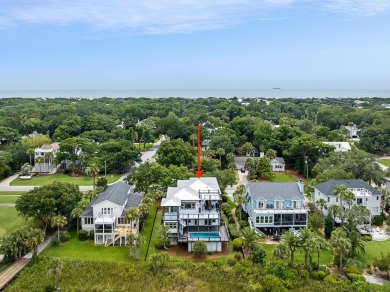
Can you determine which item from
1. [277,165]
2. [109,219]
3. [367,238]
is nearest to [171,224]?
[109,219]

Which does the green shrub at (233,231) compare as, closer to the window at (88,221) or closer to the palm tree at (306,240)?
the palm tree at (306,240)

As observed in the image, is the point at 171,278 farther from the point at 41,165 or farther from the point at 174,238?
the point at 41,165

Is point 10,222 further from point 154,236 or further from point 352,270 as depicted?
point 352,270

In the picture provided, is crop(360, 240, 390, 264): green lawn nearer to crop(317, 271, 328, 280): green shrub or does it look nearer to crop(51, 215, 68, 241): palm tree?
crop(317, 271, 328, 280): green shrub

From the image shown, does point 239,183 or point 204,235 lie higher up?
point 204,235

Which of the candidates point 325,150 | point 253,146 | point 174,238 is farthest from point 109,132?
point 174,238

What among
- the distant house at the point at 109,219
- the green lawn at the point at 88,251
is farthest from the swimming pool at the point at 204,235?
the distant house at the point at 109,219

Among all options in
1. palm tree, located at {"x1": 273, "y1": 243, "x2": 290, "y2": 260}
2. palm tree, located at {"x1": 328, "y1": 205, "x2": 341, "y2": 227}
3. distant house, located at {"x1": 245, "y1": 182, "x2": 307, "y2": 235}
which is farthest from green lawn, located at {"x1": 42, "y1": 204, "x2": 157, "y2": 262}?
palm tree, located at {"x1": 328, "y1": 205, "x2": 341, "y2": 227}
